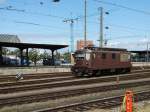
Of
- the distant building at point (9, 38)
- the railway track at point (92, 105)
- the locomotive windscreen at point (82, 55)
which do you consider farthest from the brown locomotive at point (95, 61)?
the distant building at point (9, 38)

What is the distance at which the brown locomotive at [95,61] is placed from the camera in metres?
38.2

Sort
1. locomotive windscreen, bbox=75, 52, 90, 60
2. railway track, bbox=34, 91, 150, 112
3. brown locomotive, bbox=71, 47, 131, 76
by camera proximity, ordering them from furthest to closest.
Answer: locomotive windscreen, bbox=75, 52, 90, 60
brown locomotive, bbox=71, 47, 131, 76
railway track, bbox=34, 91, 150, 112

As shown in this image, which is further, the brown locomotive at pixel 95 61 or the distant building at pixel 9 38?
the distant building at pixel 9 38

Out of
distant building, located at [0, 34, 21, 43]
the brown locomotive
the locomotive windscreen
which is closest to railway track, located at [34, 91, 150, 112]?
the brown locomotive

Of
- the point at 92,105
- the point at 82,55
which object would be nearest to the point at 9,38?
the point at 82,55

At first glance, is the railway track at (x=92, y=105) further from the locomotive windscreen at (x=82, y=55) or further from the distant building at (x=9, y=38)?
the distant building at (x=9, y=38)

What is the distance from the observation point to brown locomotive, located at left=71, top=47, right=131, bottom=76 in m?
38.2

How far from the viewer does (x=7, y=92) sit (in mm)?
22531

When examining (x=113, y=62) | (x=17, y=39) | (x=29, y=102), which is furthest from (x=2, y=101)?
(x=17, y=39)

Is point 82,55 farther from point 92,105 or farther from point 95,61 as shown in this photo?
point 92,105

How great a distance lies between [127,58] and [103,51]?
6.57 metres

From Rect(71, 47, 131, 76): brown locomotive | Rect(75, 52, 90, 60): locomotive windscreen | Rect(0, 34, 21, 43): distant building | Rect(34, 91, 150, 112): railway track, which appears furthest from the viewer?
Rect(0, 34, 21, 43): distant building

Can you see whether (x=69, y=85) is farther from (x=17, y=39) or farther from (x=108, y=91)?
(x=17, y=39)

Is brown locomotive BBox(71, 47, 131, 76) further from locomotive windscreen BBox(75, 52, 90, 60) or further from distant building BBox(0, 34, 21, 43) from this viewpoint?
distant building BBox(0, 34, 21, 43)
